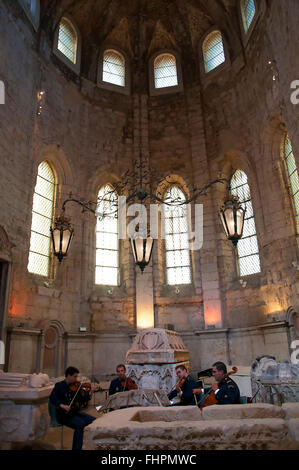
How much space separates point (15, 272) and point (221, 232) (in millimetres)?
6552

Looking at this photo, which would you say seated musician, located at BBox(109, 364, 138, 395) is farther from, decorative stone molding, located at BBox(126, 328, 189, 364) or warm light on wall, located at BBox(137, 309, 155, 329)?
warm light on wall, located at BBox(137, 309, 155, 329)

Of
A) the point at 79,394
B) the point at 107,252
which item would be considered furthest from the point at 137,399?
the point at 107,252

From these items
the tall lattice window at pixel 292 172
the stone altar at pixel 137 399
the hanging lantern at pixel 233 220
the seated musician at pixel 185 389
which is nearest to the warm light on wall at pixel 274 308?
the tall lattice window at pixel 292 172

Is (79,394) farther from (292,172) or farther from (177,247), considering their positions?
(177,247)

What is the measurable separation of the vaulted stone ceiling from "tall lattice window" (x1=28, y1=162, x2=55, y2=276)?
16.5ft

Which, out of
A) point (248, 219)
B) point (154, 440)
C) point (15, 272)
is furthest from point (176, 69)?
point (154, 440)

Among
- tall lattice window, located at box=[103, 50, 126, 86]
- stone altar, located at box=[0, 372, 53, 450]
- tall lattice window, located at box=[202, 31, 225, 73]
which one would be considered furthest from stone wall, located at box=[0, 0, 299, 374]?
stone altar, located at box=[0, 372, 53, 450]

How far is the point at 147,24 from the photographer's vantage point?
14.5 metres

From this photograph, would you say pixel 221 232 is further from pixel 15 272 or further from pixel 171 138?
pixel 15 272

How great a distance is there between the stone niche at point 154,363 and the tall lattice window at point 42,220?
439cm

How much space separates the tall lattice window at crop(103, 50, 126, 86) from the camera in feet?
46.6

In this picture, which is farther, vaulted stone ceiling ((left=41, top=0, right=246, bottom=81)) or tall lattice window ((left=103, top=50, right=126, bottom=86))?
tall lattice window ((left=103, top=50, right=126, bottom=86))

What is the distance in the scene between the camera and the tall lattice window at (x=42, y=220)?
10.4 metres

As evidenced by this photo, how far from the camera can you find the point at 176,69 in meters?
14.6
